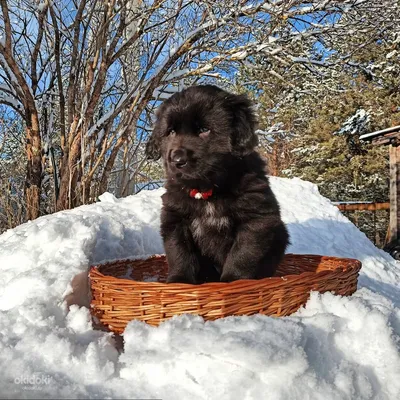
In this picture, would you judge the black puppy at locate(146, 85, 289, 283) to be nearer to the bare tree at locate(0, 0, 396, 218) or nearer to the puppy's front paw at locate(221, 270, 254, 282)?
the puppy's front paw at locate(221, 270, 254, 282)

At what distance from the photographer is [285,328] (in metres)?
1.33

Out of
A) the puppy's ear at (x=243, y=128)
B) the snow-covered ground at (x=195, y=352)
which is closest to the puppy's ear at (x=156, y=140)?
the puppy's ear at (x=243, y=128)

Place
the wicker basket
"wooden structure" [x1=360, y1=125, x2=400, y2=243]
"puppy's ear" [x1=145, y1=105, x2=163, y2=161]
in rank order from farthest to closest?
"wooden structure" [x1=360, y1=125, x2=400, y2=243]
"puppy's ear" [x1=145, y1=105, x2=163, y2=161]
the wicker basket

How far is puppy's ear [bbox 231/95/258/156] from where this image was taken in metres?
1.90

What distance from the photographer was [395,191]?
25.7ft

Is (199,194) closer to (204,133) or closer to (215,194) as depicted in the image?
(215,194)

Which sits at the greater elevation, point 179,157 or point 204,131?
point 204,131

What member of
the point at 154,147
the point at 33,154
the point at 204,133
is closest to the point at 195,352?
the point at 204,133

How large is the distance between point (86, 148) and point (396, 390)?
441 cm

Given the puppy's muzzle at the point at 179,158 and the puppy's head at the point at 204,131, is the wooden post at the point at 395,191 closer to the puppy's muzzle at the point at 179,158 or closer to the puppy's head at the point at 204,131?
the puppy's head at the point at 204,131

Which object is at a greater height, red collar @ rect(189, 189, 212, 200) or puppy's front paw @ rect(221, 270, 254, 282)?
red collar @ rect(189, 189, 212, 200)

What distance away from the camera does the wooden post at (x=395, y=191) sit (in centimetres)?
773

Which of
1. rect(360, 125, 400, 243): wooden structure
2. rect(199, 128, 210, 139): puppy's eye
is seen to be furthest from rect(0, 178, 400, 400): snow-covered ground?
rect(360, 125, 400, 243): wooden structure

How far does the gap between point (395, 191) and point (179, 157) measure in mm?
7221
